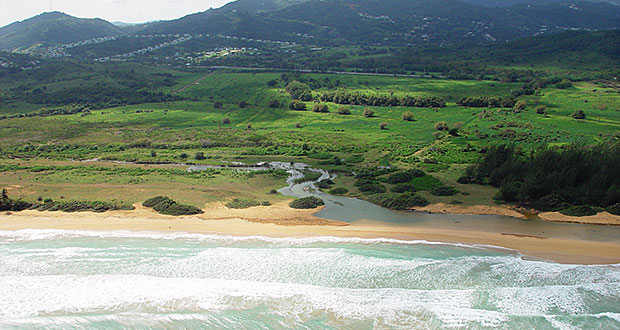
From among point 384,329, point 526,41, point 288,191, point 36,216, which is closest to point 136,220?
point 36,216

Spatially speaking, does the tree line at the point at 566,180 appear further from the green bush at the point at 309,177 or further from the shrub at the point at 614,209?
the green bush at the point at 309,177

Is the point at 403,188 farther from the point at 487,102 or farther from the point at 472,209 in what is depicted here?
the point at 487,102

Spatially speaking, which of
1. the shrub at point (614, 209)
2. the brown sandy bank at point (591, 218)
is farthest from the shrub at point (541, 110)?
the brown sandy bank at point (591, 218)

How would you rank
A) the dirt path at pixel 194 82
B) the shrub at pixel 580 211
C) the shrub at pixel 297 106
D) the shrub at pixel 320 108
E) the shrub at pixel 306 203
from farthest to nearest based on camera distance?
1. the dirt path at pixel 194 82
2. the shrub at pixel 297 106
3. the shrub at pixel 320 108
4. the shrub at pixel 306 203
5. the shrub at pixel 580 211


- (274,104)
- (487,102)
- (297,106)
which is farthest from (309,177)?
(487,102)

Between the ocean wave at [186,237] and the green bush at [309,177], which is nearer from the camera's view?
the ocean wave at [186,237]

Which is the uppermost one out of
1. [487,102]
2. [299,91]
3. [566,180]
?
[299,91]

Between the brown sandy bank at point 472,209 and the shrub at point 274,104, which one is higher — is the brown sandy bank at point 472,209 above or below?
below
